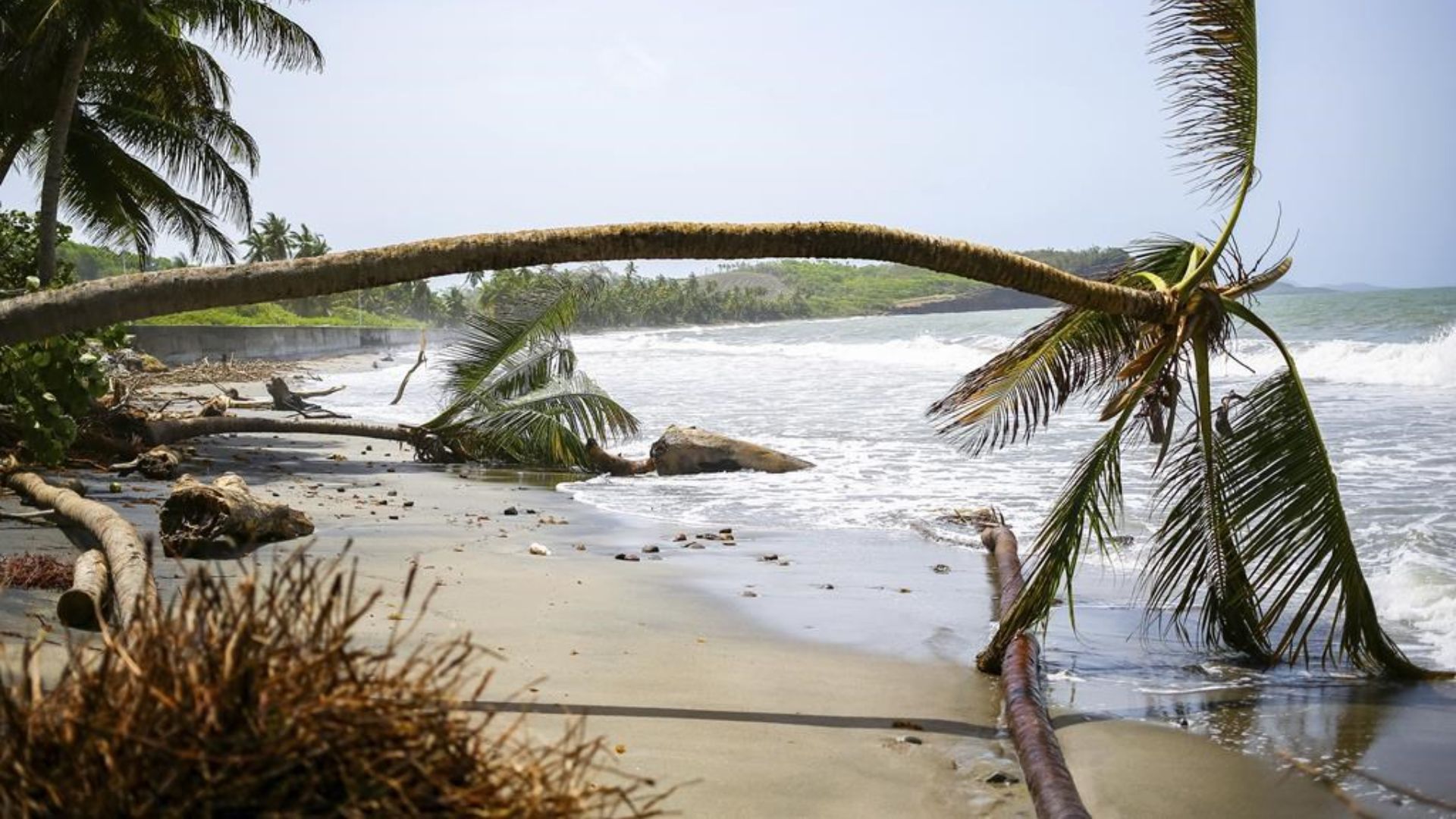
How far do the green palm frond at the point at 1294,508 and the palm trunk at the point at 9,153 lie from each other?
66.4 feet

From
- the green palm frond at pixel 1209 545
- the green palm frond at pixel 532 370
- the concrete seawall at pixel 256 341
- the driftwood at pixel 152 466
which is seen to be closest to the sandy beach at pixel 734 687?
the green palm frond at pixel 1209 545

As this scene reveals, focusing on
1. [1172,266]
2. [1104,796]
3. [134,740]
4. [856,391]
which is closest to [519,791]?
[134,740]

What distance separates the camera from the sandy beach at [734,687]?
14.6ft

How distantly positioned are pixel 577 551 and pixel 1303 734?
17.9 ft

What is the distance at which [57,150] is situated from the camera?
58.4ft

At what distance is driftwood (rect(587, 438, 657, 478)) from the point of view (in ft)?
51.5

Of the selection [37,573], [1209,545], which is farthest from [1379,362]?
[37,573]

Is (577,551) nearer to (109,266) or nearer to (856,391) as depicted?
(856,391)

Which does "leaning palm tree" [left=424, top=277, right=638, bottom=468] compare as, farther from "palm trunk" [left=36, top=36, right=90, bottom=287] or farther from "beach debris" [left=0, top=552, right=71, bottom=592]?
"beach debris" [left=0, top=552, right=71, bottom=592]

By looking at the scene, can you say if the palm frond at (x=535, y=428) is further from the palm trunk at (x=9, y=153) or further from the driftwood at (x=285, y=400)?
the palm trunk at (x=9, y=153)

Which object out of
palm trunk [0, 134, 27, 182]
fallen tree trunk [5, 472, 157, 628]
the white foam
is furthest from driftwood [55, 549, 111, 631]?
the white foam

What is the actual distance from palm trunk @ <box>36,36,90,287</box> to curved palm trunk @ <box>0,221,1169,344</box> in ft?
45.3

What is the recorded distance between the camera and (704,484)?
1397 cm

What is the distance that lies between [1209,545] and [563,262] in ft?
12.3
